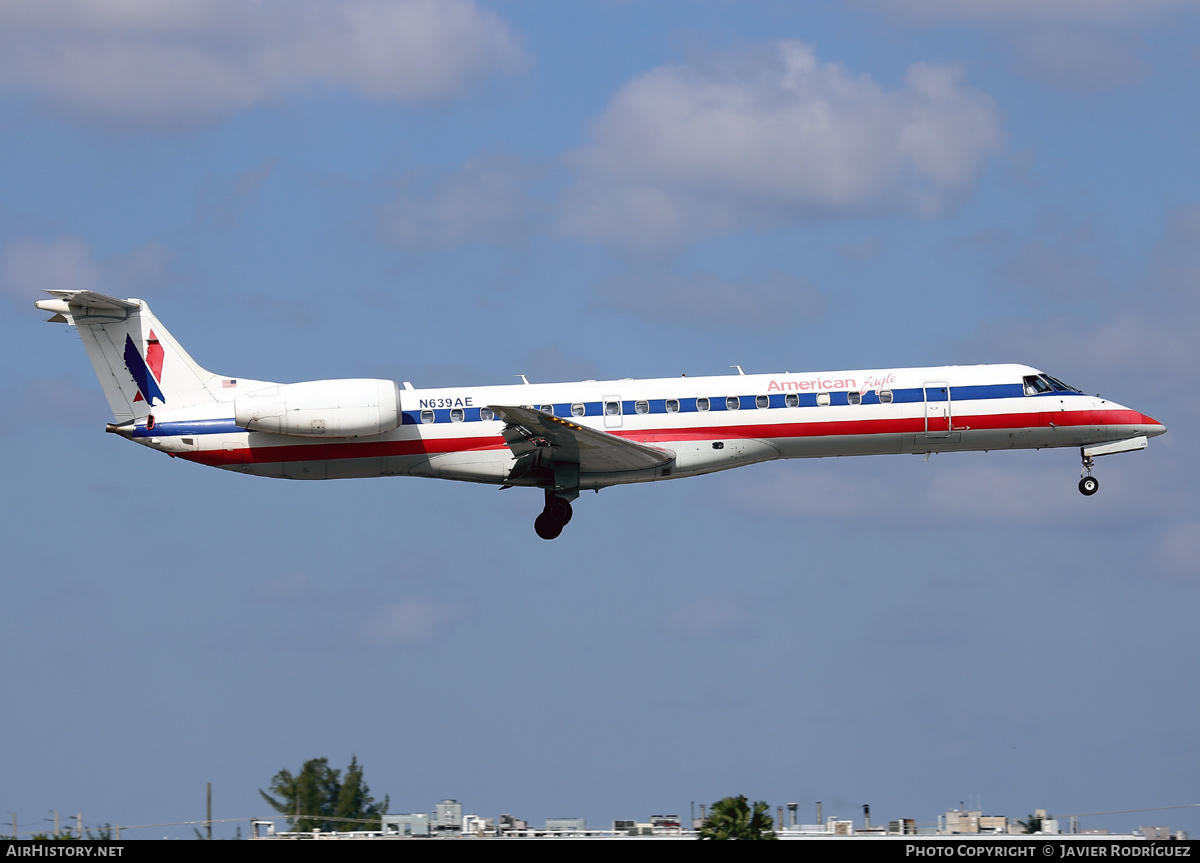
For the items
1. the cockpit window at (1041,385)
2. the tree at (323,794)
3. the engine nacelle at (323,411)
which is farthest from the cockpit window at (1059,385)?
the tree at (323,794)

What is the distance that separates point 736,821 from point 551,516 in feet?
81.5

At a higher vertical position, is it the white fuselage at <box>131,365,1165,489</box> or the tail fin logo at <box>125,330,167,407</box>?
the tail fin logo at <box>125,330,167,407</box>

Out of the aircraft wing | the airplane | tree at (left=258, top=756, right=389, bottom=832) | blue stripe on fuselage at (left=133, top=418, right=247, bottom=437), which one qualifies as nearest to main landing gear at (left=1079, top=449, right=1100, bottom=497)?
the airplane

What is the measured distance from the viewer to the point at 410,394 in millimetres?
33750

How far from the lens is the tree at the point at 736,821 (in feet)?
178

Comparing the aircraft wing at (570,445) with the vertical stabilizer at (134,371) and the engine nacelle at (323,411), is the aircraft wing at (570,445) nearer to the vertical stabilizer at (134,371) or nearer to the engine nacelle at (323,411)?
the engine nacelle at (323,411)

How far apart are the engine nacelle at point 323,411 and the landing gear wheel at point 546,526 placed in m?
4.55

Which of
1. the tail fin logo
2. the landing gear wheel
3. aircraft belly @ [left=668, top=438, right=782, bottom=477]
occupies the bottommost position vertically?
the landing gear wheel

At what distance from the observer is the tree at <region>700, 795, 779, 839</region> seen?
178 feet

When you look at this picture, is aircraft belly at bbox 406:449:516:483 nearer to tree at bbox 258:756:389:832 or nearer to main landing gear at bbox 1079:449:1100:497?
main landing gear at bbox 1079:449:1100:497

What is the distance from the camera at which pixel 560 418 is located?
105 ft

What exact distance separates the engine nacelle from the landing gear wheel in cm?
455
